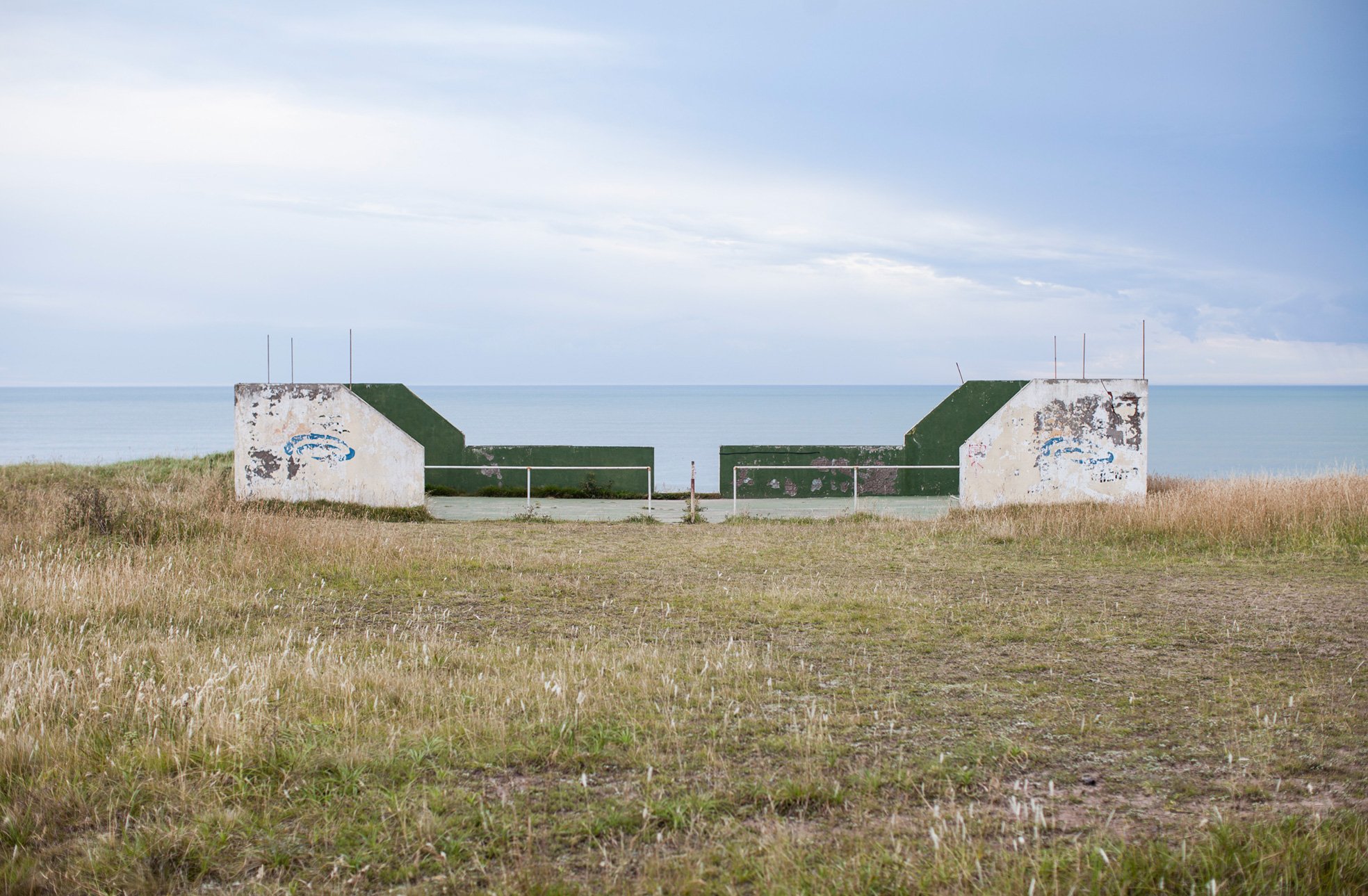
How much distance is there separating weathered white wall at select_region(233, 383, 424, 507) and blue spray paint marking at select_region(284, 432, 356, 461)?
13mm

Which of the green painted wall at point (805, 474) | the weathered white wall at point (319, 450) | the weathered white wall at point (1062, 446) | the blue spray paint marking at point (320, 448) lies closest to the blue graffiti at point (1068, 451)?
the weathered white wall at point (1062, 446)

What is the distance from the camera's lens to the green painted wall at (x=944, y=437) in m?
22.8

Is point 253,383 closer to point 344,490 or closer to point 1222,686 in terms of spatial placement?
point 344,490

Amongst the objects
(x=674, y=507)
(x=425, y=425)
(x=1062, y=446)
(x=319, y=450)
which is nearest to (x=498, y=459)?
(x=425, y=425)

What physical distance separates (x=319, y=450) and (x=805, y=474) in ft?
33.0

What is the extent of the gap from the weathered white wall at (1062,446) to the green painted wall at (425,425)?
10946 millimetres

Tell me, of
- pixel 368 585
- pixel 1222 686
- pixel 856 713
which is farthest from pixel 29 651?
pixel 1222 686

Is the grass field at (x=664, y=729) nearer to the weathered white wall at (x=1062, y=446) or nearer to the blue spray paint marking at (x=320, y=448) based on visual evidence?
the blue spray paint marking at (x=320, y=448)

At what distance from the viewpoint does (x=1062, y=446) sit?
19.3 m

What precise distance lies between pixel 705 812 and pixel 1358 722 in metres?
→ 4.03

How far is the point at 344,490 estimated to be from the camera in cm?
1934

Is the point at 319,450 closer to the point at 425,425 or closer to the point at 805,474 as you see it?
the point at 425,425

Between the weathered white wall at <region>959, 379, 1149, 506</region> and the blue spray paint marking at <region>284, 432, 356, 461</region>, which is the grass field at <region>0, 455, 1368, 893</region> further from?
the weathered white wall at <region>959, 379, 1149, 506</region>

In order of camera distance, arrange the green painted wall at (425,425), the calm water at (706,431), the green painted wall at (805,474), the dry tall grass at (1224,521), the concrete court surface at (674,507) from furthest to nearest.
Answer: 1. the calm water at (706,431)
2. the green painted wall at (805,474)
3. the green painted wall at (425,425)
4. the concrete court surface at (674,507)
5. the dry tall grass at (1224,521)
